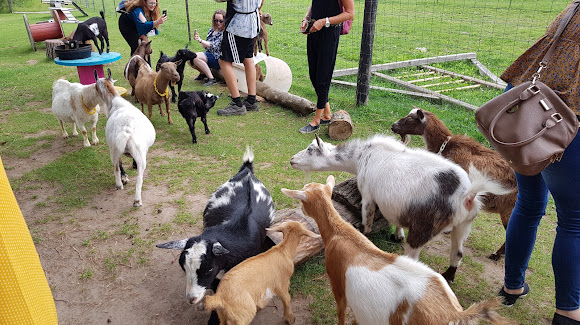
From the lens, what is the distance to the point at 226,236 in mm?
2936

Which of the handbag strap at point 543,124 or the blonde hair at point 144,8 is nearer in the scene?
the handbag strap at point 543,124

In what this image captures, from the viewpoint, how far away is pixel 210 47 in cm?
854

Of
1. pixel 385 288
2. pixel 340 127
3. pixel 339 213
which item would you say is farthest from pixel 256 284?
pixel 340 127

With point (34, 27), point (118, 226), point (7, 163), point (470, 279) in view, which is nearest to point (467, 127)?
point (470, 279)

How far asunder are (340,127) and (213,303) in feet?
12.5

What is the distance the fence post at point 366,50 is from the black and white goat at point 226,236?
3.60m

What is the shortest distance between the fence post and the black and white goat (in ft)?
11.8

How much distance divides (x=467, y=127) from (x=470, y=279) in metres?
3.16

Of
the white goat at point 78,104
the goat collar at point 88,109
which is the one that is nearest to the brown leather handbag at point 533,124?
the white goat at point 78,104

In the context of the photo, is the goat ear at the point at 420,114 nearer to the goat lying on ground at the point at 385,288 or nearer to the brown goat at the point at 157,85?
the goat lying on ground at the point at 385,288

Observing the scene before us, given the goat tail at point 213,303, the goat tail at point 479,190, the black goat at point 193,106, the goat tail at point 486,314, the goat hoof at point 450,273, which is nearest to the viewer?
the goat tail at point 486,314

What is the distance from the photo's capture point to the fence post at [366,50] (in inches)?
251

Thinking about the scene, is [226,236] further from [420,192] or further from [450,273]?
[450,273]

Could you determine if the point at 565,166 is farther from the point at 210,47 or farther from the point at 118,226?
the point at 210,47
